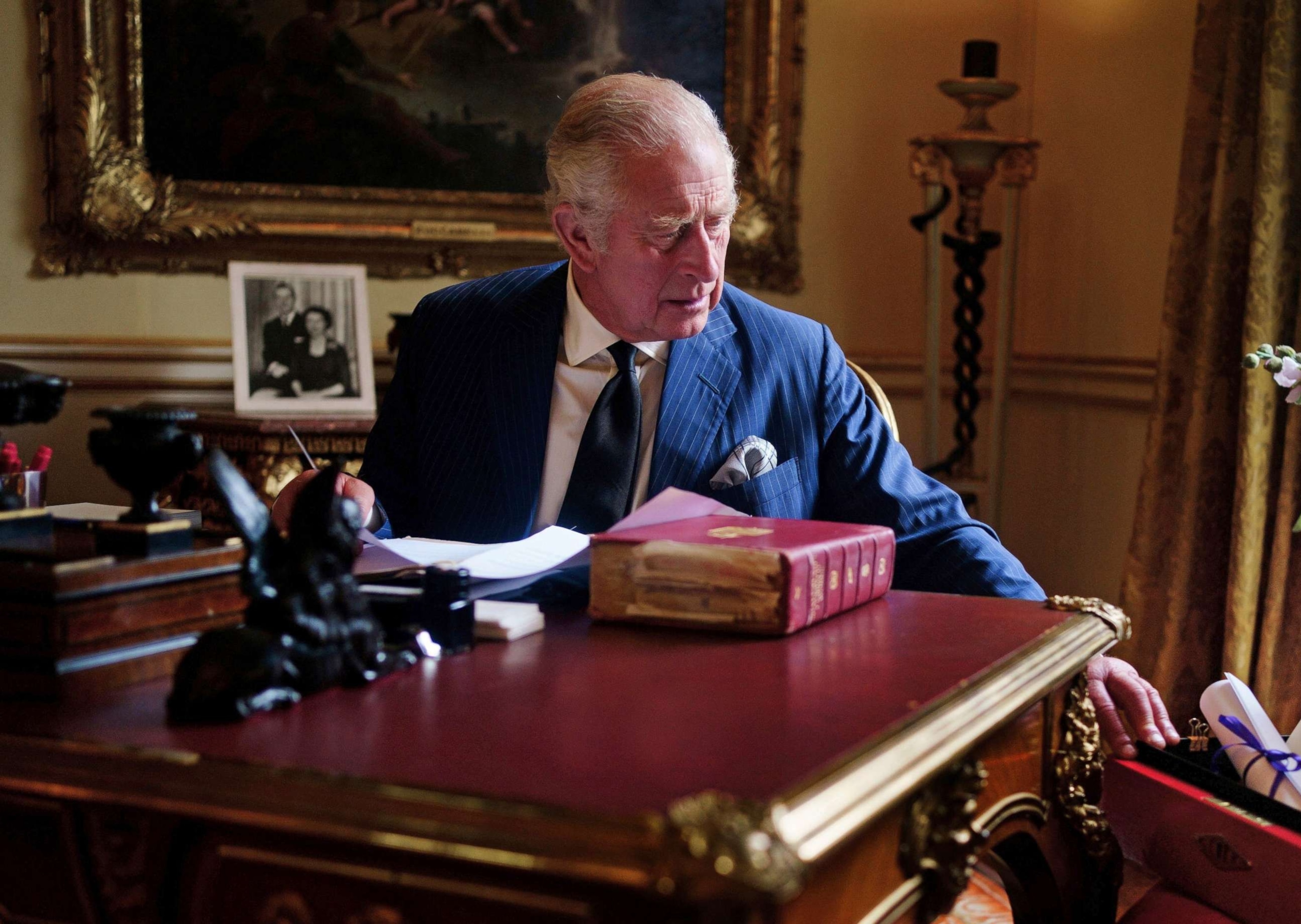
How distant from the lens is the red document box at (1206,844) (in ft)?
5.29

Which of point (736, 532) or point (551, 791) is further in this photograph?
point (736, 532)

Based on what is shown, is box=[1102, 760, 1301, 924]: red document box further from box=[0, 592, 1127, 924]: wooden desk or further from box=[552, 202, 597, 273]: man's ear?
box=[552, 202, 597, 273]: man's ear

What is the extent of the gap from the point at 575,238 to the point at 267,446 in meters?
1.53

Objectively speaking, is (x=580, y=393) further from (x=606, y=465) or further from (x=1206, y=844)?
(x=1206, y=844)

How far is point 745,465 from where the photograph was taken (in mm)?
2090

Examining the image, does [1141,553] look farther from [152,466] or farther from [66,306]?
[66,306]

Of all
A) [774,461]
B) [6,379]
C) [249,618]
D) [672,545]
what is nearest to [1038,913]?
[672,545]

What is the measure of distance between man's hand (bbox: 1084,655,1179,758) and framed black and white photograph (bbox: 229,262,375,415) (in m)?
2.57

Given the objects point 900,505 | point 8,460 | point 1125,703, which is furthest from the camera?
point 900,505

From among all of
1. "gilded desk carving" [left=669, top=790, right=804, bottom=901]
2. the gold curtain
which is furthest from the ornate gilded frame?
"gilded desk carving" [left=669, top=790, right=804, bottom=901]

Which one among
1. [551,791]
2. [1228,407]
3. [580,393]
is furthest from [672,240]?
[1228,407]

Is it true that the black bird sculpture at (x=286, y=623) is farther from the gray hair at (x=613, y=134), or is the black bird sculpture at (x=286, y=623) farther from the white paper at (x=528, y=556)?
the gray hair at (x=613, y=134)

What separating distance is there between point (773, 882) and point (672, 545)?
0.60 meters

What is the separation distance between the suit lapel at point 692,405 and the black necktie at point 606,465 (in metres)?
0.04
